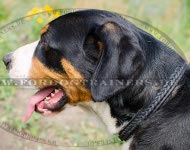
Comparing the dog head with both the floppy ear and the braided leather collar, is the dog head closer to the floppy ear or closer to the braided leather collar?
the floppy ear

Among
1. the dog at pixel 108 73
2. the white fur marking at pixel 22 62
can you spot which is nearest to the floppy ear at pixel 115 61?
the dog at pixel 108 73

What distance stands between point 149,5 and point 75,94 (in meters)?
3.69

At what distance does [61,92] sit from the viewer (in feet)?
11.6

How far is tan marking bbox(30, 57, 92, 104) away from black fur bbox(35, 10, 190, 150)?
40mm

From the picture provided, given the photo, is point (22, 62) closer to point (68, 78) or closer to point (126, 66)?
point (68, 78)

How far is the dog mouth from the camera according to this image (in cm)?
352

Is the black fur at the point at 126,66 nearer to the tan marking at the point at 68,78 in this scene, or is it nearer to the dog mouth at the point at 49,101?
the tan marking at the point at 68,78

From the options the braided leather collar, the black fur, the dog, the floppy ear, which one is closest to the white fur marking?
the dog

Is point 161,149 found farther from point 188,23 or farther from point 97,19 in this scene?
point 188,23

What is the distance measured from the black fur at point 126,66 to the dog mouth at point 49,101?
0.21 m

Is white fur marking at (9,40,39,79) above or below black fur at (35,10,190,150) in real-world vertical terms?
below

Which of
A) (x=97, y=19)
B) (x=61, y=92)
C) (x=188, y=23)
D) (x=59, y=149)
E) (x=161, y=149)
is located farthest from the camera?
(x=188, y=23)

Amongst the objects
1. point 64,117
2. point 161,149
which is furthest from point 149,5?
point 161,149

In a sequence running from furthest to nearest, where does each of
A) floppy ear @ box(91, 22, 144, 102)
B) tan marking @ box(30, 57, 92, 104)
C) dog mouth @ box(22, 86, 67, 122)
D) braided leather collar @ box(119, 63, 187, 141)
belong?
A: dog mouth @ box(22, 86, 67, 122)
tan marking @ box(30, 57, 92, 104)
braided leather collar @ box(119, 63, 187, 141)
floppy ear @ box(91, 22, 144, 102)
